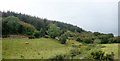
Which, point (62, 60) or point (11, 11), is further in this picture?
point (11, 11)

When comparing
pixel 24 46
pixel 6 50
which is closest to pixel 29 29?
pixel 24 46

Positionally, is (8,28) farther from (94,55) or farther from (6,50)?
(94,55)

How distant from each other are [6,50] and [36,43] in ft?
37.0

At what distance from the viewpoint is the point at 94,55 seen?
29797 mm

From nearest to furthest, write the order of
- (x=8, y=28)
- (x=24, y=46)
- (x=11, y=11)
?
(x=24, y=46), (x=8, y=28), (x=11, y=11)

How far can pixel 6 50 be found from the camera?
41.5 meters

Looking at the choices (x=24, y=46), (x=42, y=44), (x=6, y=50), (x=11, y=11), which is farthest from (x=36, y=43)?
(x=11, y=11)

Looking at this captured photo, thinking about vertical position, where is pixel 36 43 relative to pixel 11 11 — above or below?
below

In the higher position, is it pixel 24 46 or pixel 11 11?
pixel 11 11

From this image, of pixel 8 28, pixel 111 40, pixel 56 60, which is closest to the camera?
pixel 56 60

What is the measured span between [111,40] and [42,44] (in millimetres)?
16678

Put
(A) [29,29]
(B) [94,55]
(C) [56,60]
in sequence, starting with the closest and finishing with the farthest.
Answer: (C) [56,60] < (B) [94,55] < (A) [29,29]

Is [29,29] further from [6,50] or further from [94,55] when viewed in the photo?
[94,55]

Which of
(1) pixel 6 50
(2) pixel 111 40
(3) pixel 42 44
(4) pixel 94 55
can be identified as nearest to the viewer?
(4) pixel 94 55
